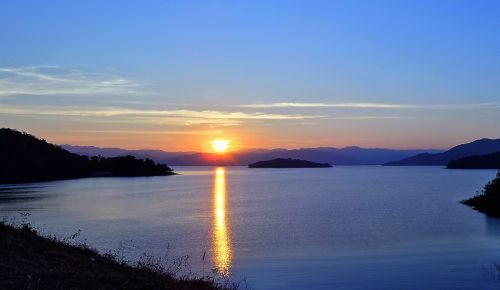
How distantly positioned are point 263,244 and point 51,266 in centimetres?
2442

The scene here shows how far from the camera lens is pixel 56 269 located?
13.9 m

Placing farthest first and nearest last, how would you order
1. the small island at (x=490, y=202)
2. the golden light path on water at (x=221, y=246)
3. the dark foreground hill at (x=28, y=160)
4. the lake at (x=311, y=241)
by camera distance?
the dark foreground hill at (x=28, y=160), the small island at (x=490, y=202), the golden light path on water at (x=221, y=246), the lake at (x=311, y=241)

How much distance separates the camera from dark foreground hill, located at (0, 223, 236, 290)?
12383 mm

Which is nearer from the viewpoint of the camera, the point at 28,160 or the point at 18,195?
the point at 18,195

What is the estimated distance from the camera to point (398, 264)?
29.8 metres

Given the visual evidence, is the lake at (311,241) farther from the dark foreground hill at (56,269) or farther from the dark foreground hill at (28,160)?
the dark foreground hill at (28,160)

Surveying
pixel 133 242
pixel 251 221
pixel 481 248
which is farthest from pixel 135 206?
pixel 481 248

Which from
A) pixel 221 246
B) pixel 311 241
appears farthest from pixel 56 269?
pixel 311 241

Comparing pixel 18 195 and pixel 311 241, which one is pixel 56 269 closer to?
pixel 311 241

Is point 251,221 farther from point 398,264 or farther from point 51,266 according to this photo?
point 51,266

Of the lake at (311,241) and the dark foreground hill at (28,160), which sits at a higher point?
the dark foreground hill at (28,160)

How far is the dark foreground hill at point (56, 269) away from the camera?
1238 cm

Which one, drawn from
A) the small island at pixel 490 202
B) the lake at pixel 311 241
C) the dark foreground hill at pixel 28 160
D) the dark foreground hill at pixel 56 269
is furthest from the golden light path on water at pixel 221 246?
the dark foreground hill at pixel 28 160

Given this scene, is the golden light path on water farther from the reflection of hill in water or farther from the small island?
the reflection of hill in water
